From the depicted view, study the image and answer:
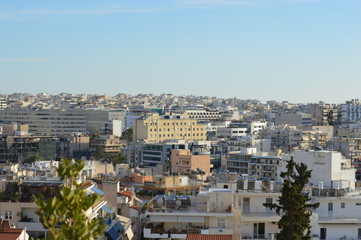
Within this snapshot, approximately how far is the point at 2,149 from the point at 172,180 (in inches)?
2075

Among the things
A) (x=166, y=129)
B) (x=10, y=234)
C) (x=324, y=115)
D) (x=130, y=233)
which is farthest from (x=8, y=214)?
(x=324, y=115)

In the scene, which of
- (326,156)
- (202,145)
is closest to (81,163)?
(326,156)

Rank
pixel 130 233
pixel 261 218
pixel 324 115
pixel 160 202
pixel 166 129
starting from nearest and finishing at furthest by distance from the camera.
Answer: pixel 261 218
pixel 130 233
pixel 160 202
pixel 166 129
pixel 324 115

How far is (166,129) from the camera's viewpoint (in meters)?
115

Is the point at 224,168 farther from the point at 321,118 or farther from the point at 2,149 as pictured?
the point at 321,118

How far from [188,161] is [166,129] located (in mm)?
43260

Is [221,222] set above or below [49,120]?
below

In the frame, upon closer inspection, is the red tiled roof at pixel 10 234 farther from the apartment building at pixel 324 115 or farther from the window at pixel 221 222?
the apartment building at pixel 324 115

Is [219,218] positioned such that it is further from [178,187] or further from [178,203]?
[178,187]

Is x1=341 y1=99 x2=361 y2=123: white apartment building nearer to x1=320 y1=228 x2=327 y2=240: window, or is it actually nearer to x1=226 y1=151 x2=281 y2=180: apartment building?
x1=226 y1=151 x2=281 y2=180: apartment building

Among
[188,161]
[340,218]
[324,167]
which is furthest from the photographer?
[188,161]

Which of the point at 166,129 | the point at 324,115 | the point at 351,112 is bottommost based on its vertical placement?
the point at 166,129

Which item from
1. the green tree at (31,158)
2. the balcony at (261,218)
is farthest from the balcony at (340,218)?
the green tree at (31,158)

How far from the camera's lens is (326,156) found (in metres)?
35.1
